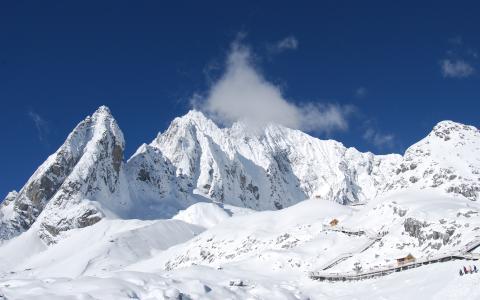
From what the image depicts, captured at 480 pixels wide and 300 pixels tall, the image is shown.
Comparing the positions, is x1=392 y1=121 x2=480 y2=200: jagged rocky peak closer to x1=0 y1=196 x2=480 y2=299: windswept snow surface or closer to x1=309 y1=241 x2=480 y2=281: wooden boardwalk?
x1=0 y1=196 x2=480 y2=299: windswept snow surface

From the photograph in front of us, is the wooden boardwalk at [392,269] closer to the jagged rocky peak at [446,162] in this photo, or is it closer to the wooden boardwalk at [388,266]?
the wooden boardwalk at [388,266]

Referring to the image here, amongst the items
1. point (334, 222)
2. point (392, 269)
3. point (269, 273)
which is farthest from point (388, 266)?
point (334, 222)

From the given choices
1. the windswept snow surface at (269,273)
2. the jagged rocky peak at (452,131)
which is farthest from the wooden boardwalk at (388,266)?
the jagged rocky peak at (452,131)

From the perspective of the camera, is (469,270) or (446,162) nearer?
(469,270)

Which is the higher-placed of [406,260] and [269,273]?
[269,273]

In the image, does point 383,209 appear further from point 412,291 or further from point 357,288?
point 412,291

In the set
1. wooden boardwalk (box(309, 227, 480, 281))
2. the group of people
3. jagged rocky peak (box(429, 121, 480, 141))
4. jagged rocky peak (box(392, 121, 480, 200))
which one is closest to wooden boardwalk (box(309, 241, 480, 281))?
wooden boardwalk (box(309, 227, 480, 281))

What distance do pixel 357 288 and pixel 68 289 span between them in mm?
34884

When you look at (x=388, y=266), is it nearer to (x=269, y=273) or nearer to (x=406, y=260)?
(x=406, y=260)

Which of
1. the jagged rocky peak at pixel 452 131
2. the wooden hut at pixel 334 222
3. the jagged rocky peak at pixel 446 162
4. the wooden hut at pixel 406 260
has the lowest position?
the wooden hut at pixel 406 260

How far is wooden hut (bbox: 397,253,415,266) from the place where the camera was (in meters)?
84.9

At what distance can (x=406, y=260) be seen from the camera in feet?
284

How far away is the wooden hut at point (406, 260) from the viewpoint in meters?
84.9

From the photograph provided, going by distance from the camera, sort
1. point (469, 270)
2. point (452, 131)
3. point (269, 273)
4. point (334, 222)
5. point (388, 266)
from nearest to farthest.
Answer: point (469, 270) → point (388, 266) → point (269, 273) → point (334, 222) → point (452, 131)
